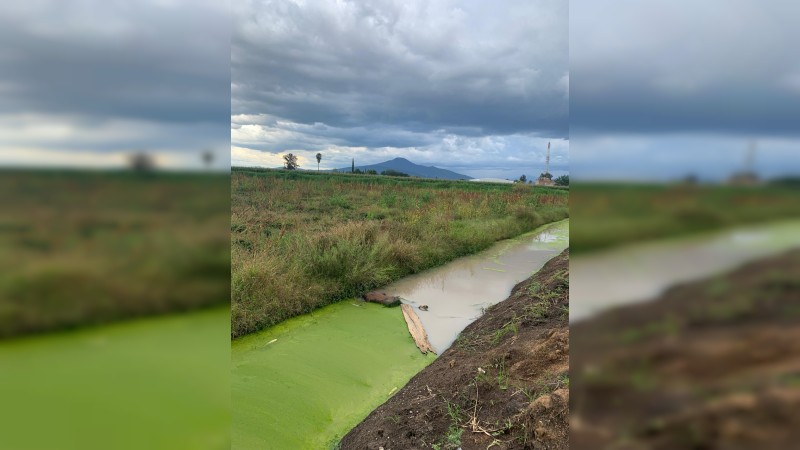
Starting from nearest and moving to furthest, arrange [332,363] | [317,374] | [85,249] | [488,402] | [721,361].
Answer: [721,361]
[85,249]
[488,402]
[317,374]
[332,363]

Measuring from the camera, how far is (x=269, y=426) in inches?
170

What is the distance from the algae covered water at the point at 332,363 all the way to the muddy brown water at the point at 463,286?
0.02m

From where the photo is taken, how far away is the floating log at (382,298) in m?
7.94

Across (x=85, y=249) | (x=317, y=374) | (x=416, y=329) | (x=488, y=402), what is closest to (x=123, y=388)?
(x=85, y=249)

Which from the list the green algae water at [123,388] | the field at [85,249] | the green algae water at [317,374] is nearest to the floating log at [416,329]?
the green algae water at [317,374]

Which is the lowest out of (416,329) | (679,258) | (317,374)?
(317,374)

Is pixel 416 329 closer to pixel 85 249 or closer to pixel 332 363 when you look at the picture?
pixel 332 363

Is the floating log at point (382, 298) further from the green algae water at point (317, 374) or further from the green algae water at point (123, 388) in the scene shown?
the green algae water at point (123, 388)

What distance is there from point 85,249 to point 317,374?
482cm

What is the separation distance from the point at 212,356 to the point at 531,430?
2408mm

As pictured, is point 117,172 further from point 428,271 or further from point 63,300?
point 428,271

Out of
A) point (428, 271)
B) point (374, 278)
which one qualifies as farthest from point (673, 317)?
point (428, 271)

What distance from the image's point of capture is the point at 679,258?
55 cm

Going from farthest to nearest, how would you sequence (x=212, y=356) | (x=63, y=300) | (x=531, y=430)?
(x=531, y=430) < (x=212, y=356) < (x=63, y=300)
